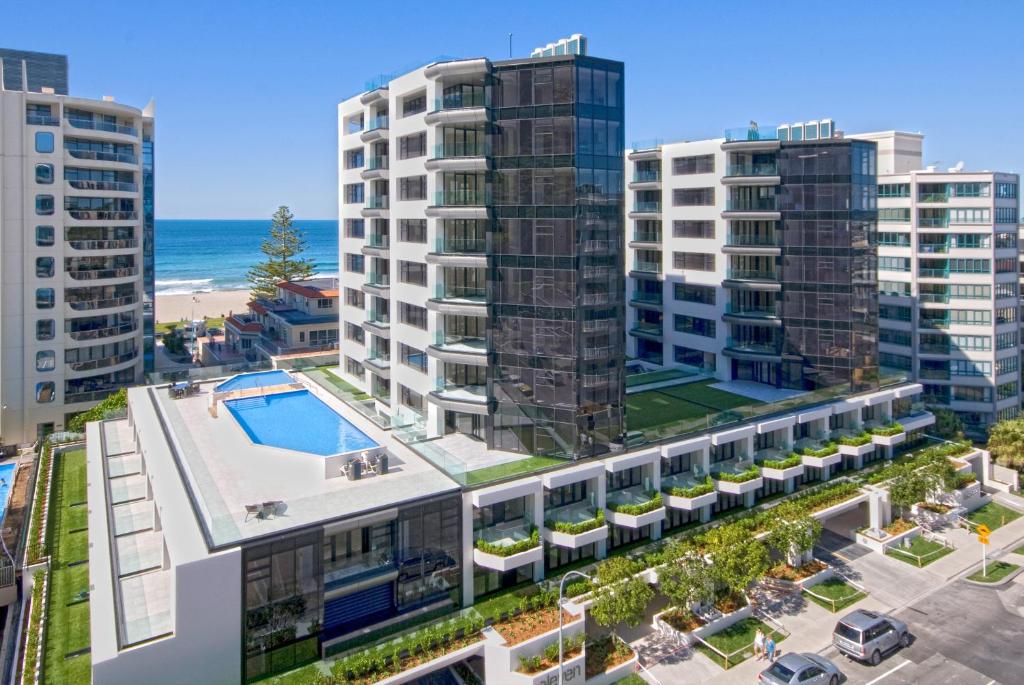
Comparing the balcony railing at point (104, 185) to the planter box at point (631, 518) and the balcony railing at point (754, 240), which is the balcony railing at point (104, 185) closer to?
the balcony railing at point (754, 240)

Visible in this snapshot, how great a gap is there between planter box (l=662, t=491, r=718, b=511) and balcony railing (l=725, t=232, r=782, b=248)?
19.3 meters

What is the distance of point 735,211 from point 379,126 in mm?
23405

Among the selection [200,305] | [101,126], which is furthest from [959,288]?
[200,305]

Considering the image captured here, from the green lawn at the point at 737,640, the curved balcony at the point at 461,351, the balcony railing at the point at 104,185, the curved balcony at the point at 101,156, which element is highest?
the curved balcony at the point at 101,156

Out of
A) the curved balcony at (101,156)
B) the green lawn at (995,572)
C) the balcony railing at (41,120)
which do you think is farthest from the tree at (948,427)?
the balcony railing at (41,120)

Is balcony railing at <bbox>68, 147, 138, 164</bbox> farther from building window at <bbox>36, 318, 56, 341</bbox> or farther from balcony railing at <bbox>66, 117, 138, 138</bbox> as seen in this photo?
building window at <bbox>36, 318, 56, 341</bbox>

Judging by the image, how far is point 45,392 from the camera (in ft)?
177

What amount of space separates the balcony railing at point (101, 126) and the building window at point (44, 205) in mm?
5897

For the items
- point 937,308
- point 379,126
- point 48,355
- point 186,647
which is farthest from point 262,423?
point 937,308

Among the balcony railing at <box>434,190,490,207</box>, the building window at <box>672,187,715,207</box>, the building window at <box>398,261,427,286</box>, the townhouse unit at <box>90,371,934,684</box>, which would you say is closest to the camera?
the townhouse unit at <box>90,371,934,684</box>

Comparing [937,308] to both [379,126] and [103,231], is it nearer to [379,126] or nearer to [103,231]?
[379,126]

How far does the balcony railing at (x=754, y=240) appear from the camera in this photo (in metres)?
46.5

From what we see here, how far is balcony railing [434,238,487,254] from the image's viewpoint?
117 ft

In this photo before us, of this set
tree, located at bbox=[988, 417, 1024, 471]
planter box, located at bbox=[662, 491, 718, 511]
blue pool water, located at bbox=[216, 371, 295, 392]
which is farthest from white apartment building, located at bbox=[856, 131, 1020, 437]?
blue pool water, located at bbox=[216, 371, 295, 392]
